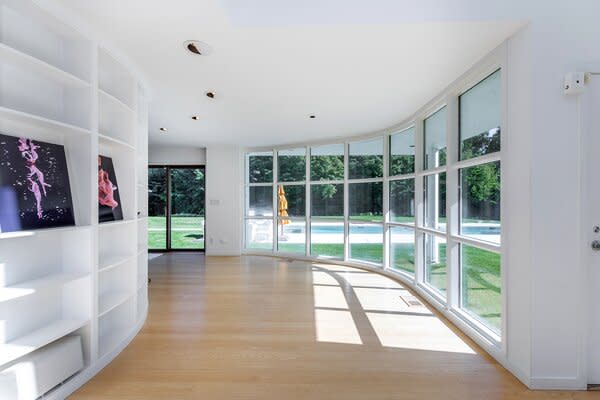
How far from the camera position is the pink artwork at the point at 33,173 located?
182 cm

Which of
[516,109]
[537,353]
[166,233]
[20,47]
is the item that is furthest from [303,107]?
[166,233]

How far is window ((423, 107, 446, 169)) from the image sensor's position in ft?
12.0

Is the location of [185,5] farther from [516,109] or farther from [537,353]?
[537,353]

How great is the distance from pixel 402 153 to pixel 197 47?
3.50 metres

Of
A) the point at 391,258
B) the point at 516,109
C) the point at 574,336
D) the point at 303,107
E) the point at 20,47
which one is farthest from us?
the point at 391,258

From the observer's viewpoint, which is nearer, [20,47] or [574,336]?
[20,47]

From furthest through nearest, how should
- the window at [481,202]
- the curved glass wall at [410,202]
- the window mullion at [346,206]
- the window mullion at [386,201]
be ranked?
the window mullion at [346,206] → the window mullion at [386,201] → the curved glass wall at [410,202] → the window at [481,202]

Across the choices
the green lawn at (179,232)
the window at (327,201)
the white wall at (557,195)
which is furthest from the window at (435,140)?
the green lawn at (179,232)

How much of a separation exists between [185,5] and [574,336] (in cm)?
345

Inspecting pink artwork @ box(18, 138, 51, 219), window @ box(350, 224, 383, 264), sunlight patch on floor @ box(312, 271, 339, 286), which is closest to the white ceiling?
pink artwork @ box(18, 138, 51, 219)

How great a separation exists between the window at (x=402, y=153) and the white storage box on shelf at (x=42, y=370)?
4377 mm

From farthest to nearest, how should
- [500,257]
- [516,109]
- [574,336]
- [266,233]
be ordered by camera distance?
[266,233]
[500,257]
[516,109]
[574,336]

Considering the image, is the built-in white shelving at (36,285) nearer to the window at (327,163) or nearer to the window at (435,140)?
the window at (435,140)

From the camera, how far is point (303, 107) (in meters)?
4.01
